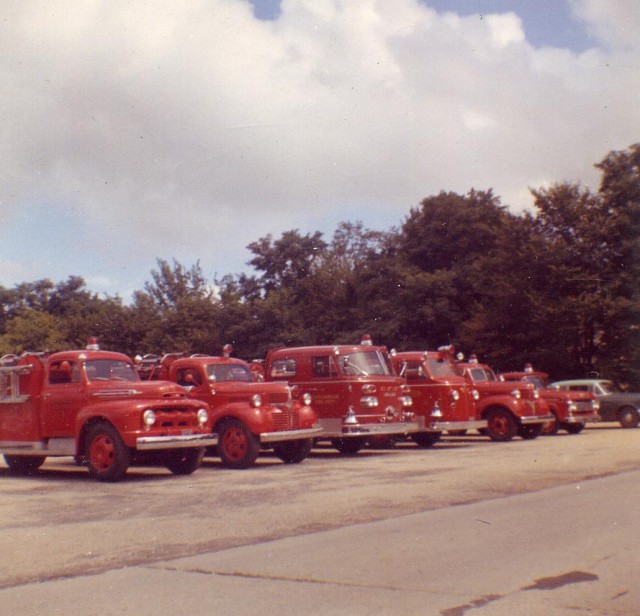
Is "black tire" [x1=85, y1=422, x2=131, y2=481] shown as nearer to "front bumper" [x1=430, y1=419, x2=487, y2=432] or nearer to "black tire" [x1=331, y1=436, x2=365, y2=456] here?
"black tire" [x1=331, y1=436, x2=365, y2=456]

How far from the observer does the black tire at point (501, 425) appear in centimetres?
2414

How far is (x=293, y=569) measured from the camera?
745cm

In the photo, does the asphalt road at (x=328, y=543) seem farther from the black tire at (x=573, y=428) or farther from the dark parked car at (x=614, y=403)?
the dark parked car at (x=614, y=403)

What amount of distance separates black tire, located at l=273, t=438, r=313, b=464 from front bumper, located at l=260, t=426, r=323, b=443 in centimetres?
18

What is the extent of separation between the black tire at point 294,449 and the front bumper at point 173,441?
2.66 metres

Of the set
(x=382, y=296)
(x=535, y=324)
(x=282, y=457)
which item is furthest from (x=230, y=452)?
(x=382, y=296)

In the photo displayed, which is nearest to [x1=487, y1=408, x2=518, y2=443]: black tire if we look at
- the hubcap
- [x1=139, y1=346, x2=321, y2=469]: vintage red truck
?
[x1=139, y1=346, x2=321, y2=469]: vintage red truck

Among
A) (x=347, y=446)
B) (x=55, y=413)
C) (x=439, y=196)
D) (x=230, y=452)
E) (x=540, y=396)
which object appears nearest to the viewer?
(x=55, y=413)

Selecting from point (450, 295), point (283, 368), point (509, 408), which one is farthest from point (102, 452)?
point (450, 295)

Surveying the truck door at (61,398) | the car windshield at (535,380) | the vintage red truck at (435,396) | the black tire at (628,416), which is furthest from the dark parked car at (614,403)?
the truck door at (61,398)

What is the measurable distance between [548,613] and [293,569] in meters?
2.23

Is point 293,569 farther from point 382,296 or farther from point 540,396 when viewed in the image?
point 382,296

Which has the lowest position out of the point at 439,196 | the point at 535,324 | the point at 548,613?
the point at 548,613

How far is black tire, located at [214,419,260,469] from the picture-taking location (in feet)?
54.1
